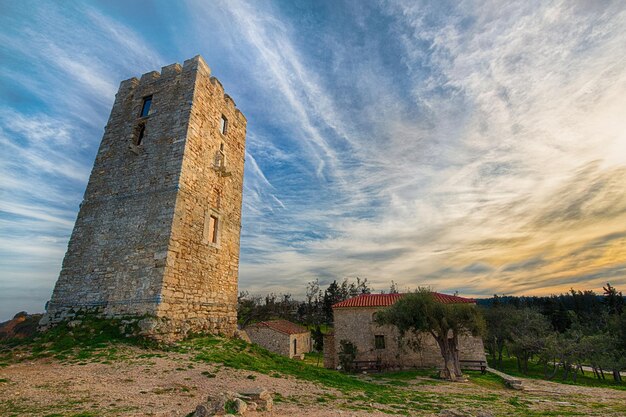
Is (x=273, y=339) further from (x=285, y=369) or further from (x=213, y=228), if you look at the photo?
(x=285, y=369)

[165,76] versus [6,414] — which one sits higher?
[165,76]

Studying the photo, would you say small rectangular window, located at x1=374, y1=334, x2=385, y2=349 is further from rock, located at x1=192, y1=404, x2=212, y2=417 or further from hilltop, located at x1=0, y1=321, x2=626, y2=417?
rock, located at x1=192, y1=404, x2=212, y2=417

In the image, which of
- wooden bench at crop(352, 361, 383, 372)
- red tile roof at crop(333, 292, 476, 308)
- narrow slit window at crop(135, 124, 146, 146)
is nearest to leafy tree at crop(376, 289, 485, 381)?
wooden bench at crop(352, 361, 383, 372)

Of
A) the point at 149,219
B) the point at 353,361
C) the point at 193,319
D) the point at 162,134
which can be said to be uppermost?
the point at 162,134

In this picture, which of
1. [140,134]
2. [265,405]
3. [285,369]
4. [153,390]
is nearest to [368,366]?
[285,369]

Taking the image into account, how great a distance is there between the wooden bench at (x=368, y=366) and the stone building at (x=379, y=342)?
0.37 meters

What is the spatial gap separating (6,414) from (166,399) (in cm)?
245

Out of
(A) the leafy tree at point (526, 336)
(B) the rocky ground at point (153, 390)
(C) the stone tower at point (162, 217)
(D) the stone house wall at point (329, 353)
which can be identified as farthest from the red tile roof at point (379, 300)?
(B) the rocky ground at point (153, 390)

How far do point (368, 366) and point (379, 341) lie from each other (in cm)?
238

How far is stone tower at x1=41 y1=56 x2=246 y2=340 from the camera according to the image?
11.3 meters

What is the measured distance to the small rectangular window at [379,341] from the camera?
2659cm

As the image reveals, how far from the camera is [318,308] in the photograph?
201ft

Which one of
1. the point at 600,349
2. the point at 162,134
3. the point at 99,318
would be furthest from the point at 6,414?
the point at 600,349

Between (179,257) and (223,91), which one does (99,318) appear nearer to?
(179,257)
